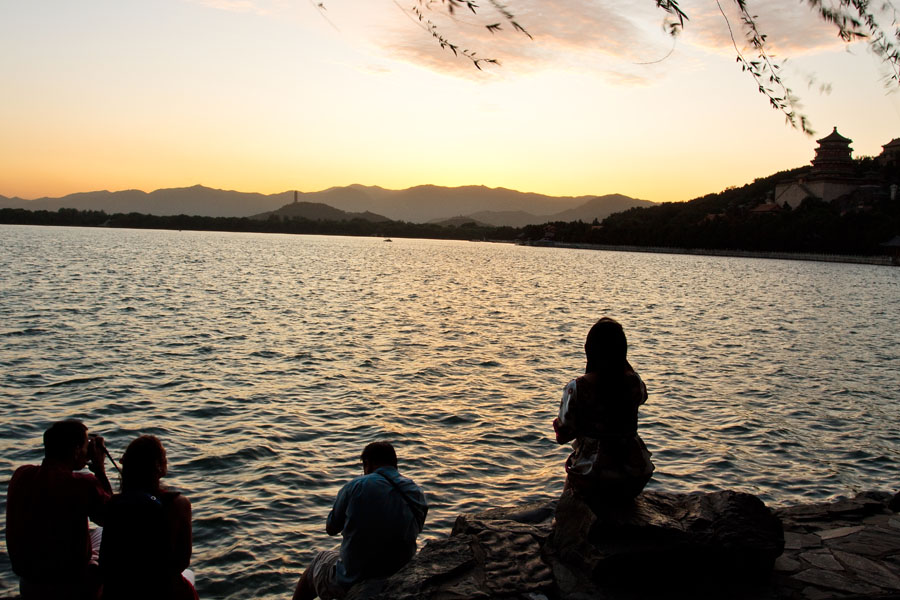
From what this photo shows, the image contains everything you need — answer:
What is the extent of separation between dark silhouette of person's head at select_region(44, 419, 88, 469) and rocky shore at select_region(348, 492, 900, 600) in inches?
94.3

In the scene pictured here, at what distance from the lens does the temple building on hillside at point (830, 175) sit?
559 ft

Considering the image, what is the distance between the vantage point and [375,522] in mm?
5547

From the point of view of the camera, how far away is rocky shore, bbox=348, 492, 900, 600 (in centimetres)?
522

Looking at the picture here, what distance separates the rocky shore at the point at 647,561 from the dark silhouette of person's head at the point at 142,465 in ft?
5.97

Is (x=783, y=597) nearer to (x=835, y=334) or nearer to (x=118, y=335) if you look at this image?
(x=118, y=335)

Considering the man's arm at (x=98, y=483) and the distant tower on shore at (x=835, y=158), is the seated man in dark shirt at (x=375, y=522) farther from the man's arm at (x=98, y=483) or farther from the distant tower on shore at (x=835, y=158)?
the distant tower on shore at (x=835, y=158)

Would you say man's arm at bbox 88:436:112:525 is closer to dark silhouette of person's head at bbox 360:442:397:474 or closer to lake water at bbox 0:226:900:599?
dark silhouette of person's head at bbox 360:442:397:474

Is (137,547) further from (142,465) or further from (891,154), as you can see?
(891,154)

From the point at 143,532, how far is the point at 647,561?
3.83 m

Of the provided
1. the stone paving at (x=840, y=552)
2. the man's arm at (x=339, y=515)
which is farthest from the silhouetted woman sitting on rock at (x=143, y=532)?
the stone paving at (x=840, y=552)

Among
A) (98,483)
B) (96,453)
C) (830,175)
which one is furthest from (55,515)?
(830,175)

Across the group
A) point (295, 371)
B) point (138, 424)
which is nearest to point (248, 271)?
Answer: point (295, 371)

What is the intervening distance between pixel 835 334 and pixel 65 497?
119ft

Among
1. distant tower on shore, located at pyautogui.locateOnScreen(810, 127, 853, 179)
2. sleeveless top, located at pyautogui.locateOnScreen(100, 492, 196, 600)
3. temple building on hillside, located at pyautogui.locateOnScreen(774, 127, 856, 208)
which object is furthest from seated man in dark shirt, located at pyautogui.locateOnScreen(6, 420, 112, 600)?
distant tower on shore, located at pyautogui.locateOnScreen(810, 127, 853, 179)
